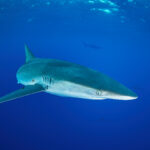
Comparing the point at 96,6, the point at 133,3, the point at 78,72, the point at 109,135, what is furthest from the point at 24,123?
the point at 96,6

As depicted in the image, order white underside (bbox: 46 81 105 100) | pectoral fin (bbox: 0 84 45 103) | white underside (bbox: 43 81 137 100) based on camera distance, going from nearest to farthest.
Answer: white underside (bbox: 43 81 137 100) → white underside (bbox: 46 81 105 100) → pectoral fin (bbox: 0 84 45 103)

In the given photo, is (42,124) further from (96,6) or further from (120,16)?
(120,16)

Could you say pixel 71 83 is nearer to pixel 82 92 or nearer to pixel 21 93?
pixel 82 92

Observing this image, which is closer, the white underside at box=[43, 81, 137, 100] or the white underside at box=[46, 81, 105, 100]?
the white underside at box=[43, 81, 137, 100]

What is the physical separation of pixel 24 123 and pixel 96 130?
172 inches

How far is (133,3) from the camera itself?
674 inches

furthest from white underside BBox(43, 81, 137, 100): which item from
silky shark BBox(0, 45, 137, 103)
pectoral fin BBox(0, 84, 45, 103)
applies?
pectoral fin BBox(0, 84, 45, 103)

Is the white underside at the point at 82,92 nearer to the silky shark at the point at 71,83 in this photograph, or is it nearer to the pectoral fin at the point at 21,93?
the silky shark at the point at 71,83

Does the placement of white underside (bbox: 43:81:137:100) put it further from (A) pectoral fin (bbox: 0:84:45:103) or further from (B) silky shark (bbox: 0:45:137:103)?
(A) pectoral fin (bbox: 0:84:45:103)

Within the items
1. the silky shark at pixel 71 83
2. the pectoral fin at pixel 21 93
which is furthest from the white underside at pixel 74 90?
the pectoral fin at pixel 21 93

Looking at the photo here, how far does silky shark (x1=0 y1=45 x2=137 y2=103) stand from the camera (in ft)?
10.1

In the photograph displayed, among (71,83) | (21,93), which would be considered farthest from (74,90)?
(21,93)

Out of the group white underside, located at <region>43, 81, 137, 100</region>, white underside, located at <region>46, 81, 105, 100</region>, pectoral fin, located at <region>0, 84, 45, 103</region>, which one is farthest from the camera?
pectoral fin, located at <region>0, 84, 45, 103</region>

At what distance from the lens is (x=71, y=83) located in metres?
3.56
